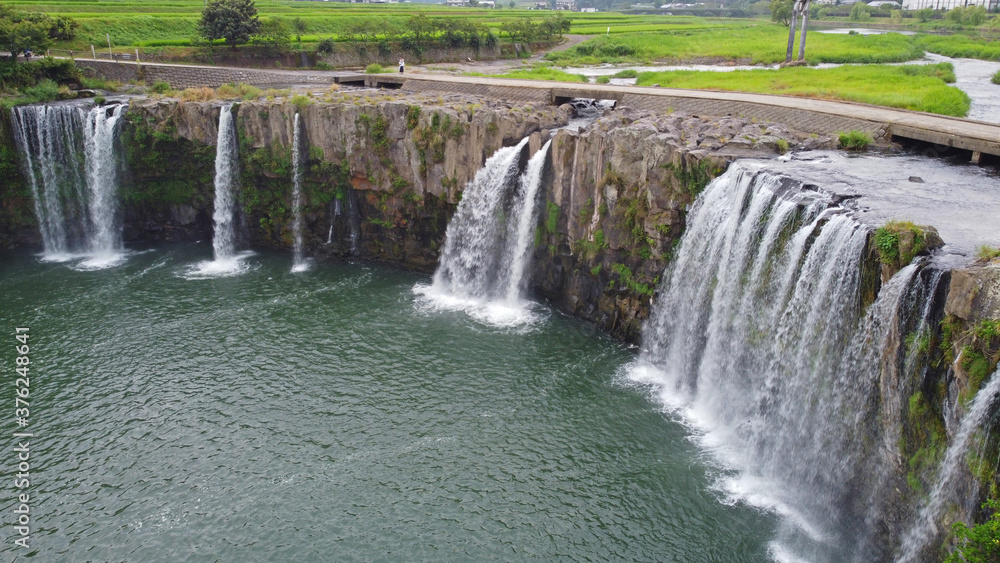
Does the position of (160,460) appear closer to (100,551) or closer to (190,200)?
(100,551)

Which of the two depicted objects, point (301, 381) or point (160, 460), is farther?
point (301, 381)

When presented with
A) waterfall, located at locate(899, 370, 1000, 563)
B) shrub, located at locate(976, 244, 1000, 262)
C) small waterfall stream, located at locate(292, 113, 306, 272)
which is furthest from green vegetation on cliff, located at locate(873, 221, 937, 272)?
small waterfall stream, located at locate(292, 113, 306, 272)

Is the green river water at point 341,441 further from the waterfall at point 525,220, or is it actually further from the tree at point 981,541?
the tree at point 981,541

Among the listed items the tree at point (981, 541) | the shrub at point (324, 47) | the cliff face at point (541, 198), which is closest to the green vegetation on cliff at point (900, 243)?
the cliff face at point (541, 198)

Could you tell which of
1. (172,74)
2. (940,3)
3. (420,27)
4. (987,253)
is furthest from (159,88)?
(940,3)

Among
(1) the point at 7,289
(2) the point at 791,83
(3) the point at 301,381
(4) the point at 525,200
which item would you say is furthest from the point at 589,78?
(1) the point at 7,289

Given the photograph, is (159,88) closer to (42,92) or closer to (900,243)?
(42,92)
